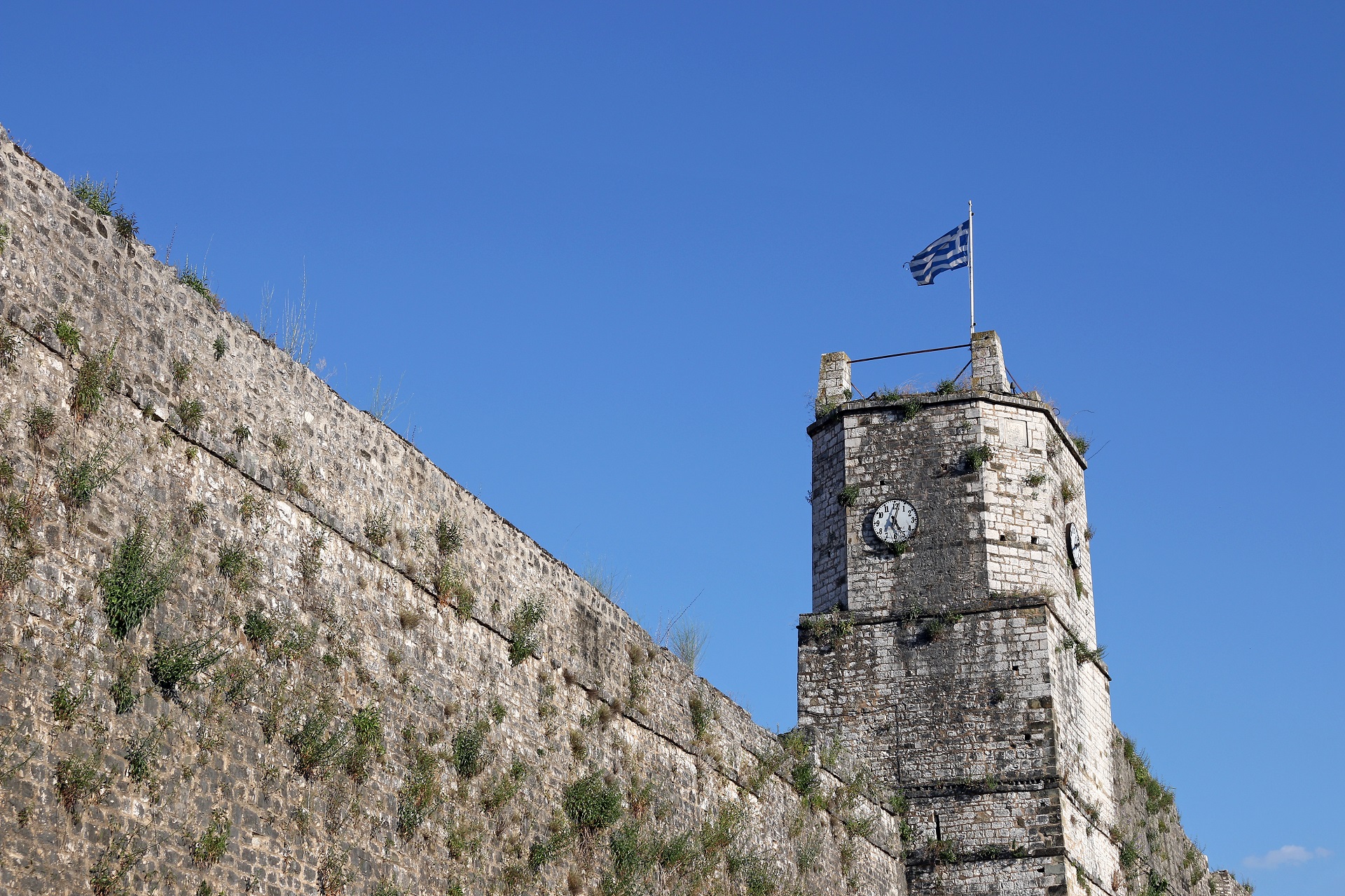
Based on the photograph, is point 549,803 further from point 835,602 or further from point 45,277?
point 835,602

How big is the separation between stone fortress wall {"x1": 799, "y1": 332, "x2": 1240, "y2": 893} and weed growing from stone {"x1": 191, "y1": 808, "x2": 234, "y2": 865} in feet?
41.3

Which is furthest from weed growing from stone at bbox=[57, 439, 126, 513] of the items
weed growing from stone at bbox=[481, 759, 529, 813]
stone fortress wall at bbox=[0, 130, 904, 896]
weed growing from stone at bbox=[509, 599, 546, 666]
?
weed growing from stone at bbox=[509, 599, 546, 666]

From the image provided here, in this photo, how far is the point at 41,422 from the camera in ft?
30.7

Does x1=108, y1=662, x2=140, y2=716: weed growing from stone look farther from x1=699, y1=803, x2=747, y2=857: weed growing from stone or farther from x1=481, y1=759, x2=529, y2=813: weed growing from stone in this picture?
x1=699, y1=803, x2=747, y2=857: weed growing from stone

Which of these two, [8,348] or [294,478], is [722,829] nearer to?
[294,478]

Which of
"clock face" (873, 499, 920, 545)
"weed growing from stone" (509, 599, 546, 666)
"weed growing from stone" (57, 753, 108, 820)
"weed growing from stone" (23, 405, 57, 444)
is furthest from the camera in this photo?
"clock face" (873, 499, 920, 545)

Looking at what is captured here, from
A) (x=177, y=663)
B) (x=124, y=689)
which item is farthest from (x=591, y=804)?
(x=124, y=689)

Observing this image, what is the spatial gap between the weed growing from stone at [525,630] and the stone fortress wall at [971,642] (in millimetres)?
8196

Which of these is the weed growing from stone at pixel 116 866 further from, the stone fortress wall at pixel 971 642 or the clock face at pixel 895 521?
the clock face at pixel 895 521

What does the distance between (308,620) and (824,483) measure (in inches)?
498

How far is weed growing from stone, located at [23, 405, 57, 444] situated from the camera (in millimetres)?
9312

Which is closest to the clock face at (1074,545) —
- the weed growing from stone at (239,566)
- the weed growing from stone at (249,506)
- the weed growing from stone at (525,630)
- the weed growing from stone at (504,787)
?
the weed growing from stone at (525,630)

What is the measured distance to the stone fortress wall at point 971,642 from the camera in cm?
2070

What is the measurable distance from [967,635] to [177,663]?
44.7ft
